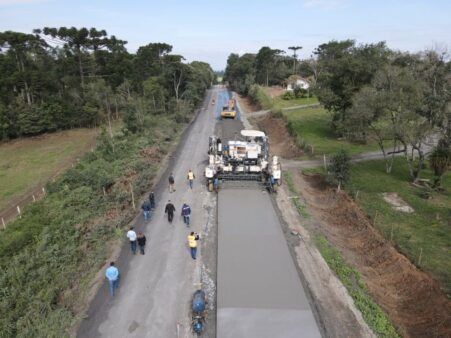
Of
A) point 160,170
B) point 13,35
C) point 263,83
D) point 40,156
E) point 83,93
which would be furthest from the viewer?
point 263,83

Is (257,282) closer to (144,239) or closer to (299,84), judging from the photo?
(144,239)

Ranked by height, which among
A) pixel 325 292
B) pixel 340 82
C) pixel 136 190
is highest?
pixel 340 82

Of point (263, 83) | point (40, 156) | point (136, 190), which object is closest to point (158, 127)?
point (40, 156)

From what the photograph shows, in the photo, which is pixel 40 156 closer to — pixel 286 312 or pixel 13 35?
pixel 13 35

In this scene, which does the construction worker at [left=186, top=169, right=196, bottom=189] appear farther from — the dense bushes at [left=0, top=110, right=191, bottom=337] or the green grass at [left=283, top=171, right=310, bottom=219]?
the green grass at [left=283, top=171, right=310, bottom=219]

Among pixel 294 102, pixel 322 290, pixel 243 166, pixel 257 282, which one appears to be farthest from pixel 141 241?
pixel 294 102

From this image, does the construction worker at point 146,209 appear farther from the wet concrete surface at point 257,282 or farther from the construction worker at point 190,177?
the construction worker at point 190,177

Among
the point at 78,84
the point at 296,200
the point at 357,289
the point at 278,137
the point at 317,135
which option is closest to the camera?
the point at 357,289
